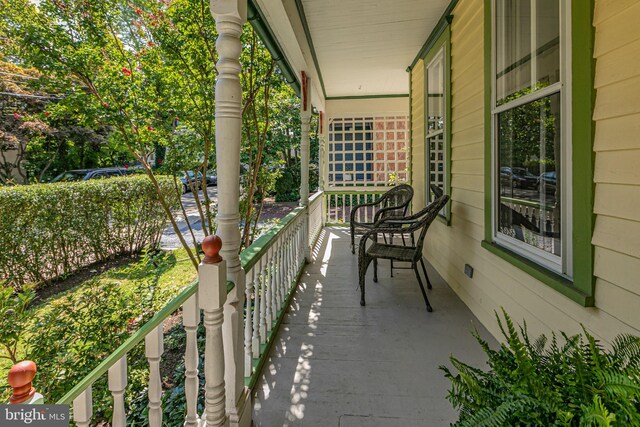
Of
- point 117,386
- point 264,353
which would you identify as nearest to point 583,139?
point 117,386

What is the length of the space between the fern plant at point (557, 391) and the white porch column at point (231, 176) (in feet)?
3.33

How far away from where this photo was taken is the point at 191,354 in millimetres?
1355

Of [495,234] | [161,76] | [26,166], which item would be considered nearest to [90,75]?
[161,76]

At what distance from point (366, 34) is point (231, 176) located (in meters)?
3.30

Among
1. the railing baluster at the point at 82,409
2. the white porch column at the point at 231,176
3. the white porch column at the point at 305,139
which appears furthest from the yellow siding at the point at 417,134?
the railing baluster at the point at 82,409

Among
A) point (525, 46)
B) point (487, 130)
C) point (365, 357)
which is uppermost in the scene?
point (525, 46)

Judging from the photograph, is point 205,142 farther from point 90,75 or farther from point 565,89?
point 565,89

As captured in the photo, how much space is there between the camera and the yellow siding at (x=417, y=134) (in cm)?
491

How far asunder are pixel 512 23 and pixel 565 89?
2.93 ft

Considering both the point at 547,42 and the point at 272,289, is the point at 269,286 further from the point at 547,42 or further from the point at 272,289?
the point at 547,42

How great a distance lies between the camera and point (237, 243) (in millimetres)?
1606

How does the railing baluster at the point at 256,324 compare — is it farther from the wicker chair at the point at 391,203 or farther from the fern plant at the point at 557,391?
the wicker chair at the point at 391,203

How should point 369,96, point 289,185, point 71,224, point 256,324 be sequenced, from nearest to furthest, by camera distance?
point 256,324
point 71,224
point 369,96
point 289,185

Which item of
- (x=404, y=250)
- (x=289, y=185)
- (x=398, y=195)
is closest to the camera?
(x=404, y=250)
